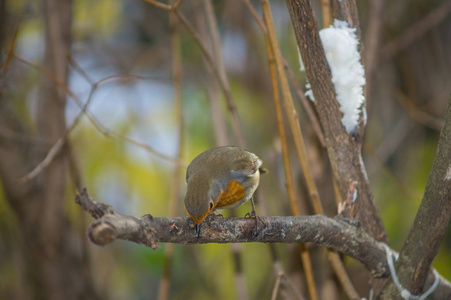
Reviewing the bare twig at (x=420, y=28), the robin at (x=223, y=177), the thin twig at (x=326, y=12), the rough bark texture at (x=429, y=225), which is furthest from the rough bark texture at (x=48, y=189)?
the bare twig at (x=420, y=28)

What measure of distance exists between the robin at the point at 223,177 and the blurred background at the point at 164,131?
50 centimetres

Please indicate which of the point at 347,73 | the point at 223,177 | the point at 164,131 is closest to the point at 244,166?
the point at 223,177

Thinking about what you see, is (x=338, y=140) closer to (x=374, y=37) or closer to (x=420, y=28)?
(x=374, y=37)

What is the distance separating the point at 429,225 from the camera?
146cm

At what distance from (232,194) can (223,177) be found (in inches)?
3.2

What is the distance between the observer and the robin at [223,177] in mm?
1567

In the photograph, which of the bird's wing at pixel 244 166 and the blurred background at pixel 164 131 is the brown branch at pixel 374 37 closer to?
the blurred background at pixel 164 131

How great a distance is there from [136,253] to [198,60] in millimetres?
2081

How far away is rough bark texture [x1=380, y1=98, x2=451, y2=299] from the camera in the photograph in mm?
1397

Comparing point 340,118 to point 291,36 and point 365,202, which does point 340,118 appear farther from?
point 291,36

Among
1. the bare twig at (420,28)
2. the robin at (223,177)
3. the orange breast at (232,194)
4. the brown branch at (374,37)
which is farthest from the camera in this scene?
the bare twig at (420,28)

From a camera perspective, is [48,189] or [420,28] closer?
[48,189]

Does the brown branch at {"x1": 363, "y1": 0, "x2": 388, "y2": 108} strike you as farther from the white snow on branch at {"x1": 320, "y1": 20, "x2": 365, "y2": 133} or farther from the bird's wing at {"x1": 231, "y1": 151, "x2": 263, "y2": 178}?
the bird's wing at {"x1": 231, "y1": 151, "x2": 263, "y2": 178}

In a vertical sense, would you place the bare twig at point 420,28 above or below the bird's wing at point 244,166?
above
